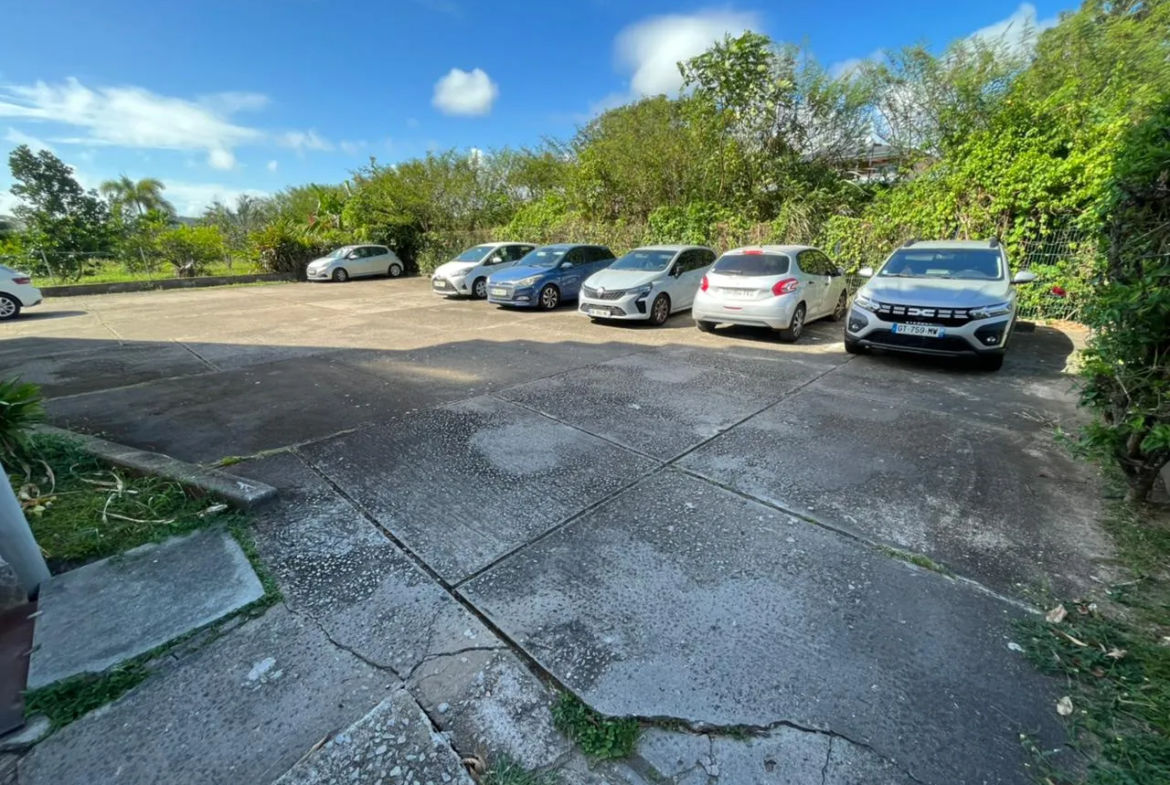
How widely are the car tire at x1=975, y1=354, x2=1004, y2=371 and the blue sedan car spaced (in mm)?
8094

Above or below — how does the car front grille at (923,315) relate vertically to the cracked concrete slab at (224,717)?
above

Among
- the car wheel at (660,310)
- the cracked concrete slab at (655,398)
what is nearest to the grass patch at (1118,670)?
the cracked concrete slab at (655,398)

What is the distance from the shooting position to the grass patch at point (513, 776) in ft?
5.34

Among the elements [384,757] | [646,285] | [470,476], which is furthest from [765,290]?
[384,757]

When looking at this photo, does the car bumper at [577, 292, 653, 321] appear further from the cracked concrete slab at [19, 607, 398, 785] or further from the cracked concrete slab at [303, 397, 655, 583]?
the cracked concrete slab at [19, 607, 398, 785]

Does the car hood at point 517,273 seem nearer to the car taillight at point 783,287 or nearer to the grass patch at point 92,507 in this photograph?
the car taillight at point 783,287

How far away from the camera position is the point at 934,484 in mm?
3551

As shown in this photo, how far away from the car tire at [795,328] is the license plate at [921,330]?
178 cm

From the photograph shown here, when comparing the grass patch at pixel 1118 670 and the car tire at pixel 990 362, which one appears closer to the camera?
the grass patch at pixel 1118 670

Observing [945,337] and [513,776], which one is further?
[945,337]

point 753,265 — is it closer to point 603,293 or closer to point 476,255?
point 603,293

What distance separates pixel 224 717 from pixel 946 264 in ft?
28.4

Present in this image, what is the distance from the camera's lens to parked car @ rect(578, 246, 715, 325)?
29.7 feet

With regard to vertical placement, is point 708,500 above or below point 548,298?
below
